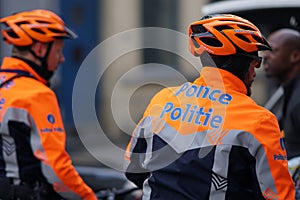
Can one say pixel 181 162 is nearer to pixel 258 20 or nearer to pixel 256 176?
pixel 256 176

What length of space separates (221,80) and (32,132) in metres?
1.25

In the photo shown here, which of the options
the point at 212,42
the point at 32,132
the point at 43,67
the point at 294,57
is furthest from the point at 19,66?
the point at 294,57

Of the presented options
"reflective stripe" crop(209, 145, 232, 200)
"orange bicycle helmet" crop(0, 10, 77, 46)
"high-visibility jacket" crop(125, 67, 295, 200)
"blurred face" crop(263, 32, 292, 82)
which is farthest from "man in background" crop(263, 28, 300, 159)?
"reflective stripe" crop(209, 145, 232, 200)

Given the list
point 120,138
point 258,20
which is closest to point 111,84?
point 120,138

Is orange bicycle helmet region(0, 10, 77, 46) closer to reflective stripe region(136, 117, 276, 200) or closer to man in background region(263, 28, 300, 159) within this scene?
reflective stripe region(136, 117, 276, 200)

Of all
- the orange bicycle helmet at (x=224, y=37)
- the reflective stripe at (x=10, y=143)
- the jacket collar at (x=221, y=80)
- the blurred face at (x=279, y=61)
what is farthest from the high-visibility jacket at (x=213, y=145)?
the blurred face at (x=279, y=61)

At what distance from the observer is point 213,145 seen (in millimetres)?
2998

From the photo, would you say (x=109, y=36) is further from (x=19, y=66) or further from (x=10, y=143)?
(x=10, y=143)

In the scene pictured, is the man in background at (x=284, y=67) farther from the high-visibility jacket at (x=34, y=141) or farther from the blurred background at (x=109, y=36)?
the blurred background at (x=109, y=36)

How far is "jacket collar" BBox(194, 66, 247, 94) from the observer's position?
3.12 m

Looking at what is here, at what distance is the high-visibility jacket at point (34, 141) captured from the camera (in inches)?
150

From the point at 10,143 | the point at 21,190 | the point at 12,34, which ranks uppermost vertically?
the point at 12,34

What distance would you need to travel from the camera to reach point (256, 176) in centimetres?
297

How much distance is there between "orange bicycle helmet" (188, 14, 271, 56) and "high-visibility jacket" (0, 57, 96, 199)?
1036 mm
